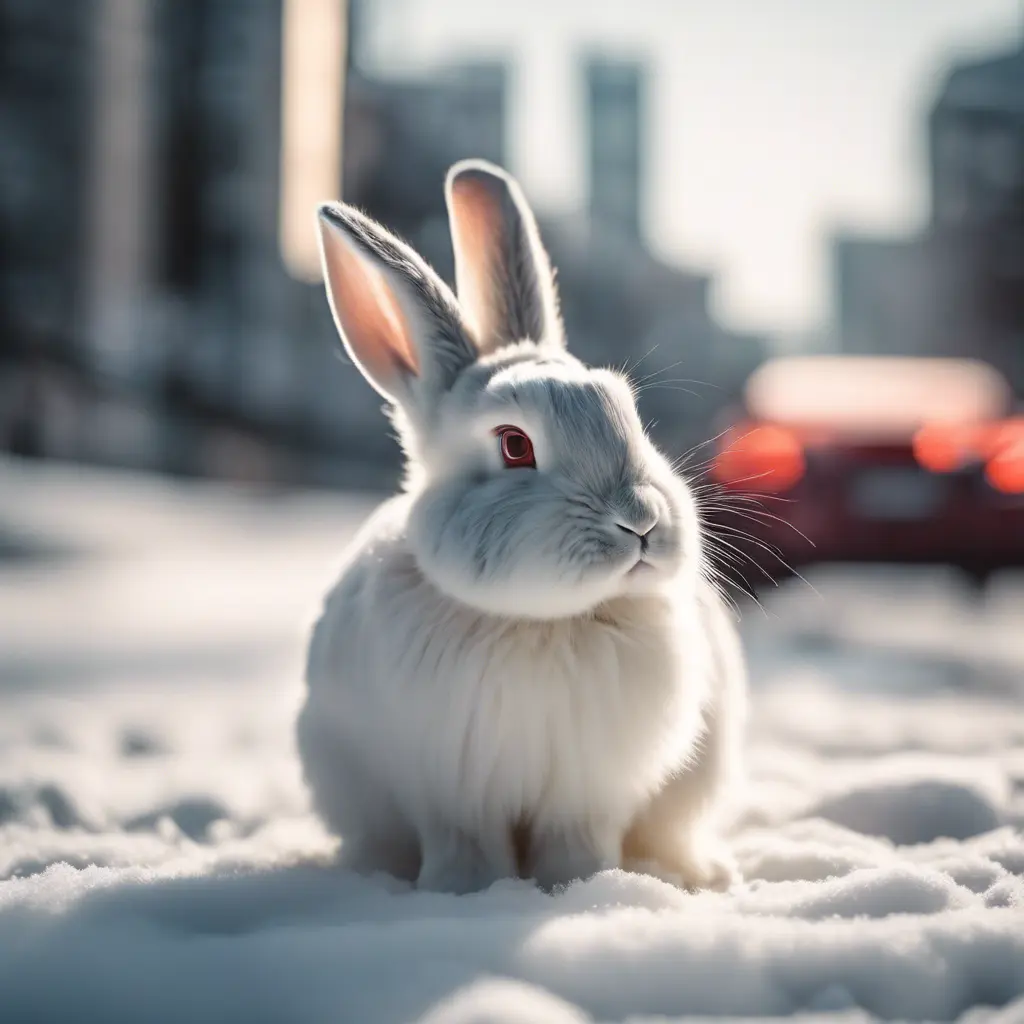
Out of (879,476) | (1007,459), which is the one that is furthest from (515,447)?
(1007,459)

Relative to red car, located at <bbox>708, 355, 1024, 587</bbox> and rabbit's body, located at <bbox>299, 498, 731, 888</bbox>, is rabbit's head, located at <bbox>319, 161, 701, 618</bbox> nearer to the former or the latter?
rabbit's body, located at <bbox>299, 498, 731, 888</bbox>

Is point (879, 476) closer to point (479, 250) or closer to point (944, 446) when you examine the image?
point (944, 446)

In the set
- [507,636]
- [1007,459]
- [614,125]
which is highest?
[614,125]

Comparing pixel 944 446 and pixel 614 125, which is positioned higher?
pixel 614 125

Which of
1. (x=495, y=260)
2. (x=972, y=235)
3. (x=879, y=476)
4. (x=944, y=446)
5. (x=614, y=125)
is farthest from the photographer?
(x=614, y=125)

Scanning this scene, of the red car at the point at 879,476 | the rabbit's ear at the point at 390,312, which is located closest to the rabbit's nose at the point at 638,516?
the rabbit's ear at the point at 390,312

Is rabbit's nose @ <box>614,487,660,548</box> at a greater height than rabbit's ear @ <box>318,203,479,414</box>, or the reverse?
rabbit's ear @ <box>318,203,479,414</box>

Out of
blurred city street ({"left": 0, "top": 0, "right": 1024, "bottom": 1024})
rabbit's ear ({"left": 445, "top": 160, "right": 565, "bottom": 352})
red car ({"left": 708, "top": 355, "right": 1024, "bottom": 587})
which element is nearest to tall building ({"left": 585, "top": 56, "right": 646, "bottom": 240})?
blurred city street ({"left": 0, "top": 0, "right": 1024, "bottom": 1024})

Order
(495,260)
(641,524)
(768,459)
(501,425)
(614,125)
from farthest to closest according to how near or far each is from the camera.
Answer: (614,125)
(768,459)
(495,260)
(501,425)
(641,524)
